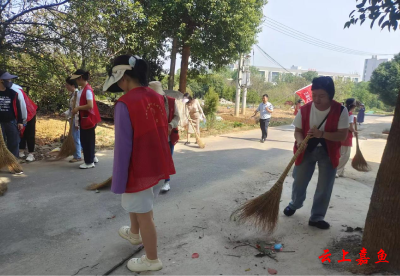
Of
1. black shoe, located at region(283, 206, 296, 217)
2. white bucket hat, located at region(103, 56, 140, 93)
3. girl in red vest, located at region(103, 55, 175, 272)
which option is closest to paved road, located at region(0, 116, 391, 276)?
girl in red vest, located at region(103, 55, 175, 272)

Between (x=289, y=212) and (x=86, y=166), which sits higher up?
(x=289, y=212)

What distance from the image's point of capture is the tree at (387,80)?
939 inches

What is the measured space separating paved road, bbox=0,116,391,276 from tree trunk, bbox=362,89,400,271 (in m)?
1.22

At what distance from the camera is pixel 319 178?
3186mm

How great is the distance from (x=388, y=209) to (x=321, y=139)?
0.96m

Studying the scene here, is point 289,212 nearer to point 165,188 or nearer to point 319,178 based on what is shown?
point 319,178

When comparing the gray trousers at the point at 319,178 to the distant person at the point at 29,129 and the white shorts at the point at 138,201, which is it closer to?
the white shorts at the point at 138,201

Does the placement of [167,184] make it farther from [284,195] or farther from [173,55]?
[173,55]

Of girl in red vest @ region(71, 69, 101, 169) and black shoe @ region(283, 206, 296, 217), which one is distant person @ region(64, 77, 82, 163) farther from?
black shoe @ region(283, 206, 296, 217)

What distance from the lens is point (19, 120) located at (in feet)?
16.5

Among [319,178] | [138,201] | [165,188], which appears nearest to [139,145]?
[138,201]

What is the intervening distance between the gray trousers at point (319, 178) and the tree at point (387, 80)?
25.1 m

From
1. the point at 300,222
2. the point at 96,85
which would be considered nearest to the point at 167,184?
the point at 300,222

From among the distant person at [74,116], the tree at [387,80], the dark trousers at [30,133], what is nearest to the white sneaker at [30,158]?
the dark trousers at [30,133]
